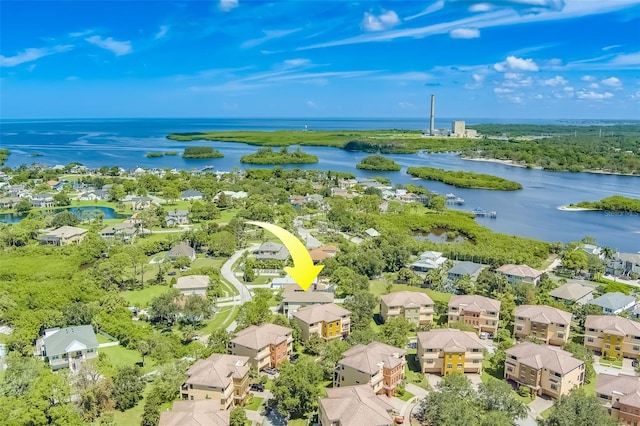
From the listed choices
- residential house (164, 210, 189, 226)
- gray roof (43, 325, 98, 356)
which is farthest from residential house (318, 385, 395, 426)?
residential house (164, 210, 189, 226)

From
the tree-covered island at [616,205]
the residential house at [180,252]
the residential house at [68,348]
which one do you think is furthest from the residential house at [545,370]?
the tree-covered island at [616,205]

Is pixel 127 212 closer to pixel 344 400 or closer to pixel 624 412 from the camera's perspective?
pixel 344 400

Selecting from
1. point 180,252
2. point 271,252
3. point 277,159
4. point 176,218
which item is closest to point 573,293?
point 271,252

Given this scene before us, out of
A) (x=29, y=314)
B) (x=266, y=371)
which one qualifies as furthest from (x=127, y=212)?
(x=266, y=371)

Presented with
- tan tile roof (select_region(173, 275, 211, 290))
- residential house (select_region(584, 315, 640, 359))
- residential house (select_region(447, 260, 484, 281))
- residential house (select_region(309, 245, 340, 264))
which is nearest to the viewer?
residential house (select_region(584, 315, 640, 359))

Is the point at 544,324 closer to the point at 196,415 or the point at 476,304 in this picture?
the point at 476,304

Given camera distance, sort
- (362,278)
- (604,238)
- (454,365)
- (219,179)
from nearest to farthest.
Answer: (454,365) < (362,278) < (604,238) < (219,179)

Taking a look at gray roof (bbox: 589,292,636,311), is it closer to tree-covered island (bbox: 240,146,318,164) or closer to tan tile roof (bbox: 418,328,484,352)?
tan tile roof (bbox: 418,328,484,352)
